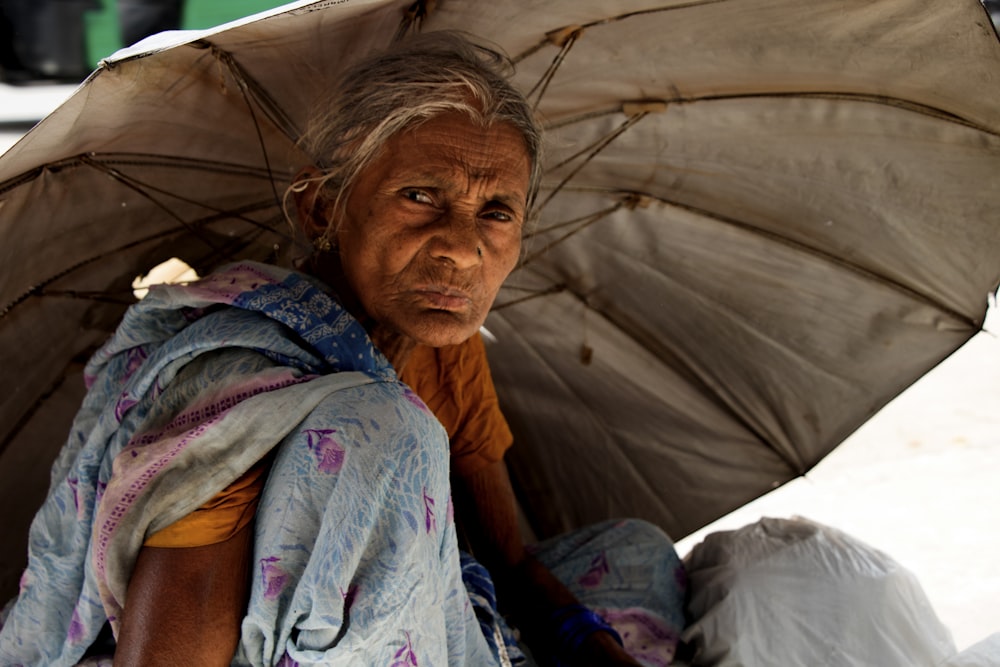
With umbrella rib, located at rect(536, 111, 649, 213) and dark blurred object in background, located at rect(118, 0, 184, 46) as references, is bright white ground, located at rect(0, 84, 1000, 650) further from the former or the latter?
dark blurred object in background, located at rect(118, 0, 184, 46)

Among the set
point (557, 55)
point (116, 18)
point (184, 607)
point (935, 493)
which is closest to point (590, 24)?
point (557, 55)

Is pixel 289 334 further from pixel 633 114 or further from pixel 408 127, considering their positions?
pixel 633 114

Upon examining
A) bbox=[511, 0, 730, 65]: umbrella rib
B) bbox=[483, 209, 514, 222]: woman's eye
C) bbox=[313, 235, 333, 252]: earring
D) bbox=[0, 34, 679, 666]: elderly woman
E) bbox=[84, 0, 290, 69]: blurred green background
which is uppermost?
bbox=[84, 0, 290, 69]: blurred green background

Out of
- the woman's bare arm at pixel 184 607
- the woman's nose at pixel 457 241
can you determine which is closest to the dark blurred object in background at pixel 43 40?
the woman's nose at pixel 457 241

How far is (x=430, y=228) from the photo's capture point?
1.95 meters

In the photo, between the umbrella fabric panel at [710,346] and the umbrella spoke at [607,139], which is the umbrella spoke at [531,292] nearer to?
the umbrella fabric panel at [710,346]

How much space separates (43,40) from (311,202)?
491 centimetres

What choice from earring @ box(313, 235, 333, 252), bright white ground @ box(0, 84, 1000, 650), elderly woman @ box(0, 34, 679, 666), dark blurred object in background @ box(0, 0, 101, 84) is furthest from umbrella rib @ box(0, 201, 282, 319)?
dark blurred object in background @ box(0, 0, 101, 84)

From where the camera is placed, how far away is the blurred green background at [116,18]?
5500 mm

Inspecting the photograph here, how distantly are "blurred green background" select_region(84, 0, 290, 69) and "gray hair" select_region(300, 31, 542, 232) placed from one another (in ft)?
12.2

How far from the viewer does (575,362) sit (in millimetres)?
2891

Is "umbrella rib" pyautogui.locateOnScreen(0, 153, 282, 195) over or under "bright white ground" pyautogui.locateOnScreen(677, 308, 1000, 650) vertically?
over

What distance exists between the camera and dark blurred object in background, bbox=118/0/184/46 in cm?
570

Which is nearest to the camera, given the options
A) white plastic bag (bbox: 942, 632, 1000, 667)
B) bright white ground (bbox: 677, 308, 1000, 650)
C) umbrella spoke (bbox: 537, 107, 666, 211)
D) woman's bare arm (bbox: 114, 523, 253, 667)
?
woman's bare arm (bbox: 114, 523, 253, 667)
